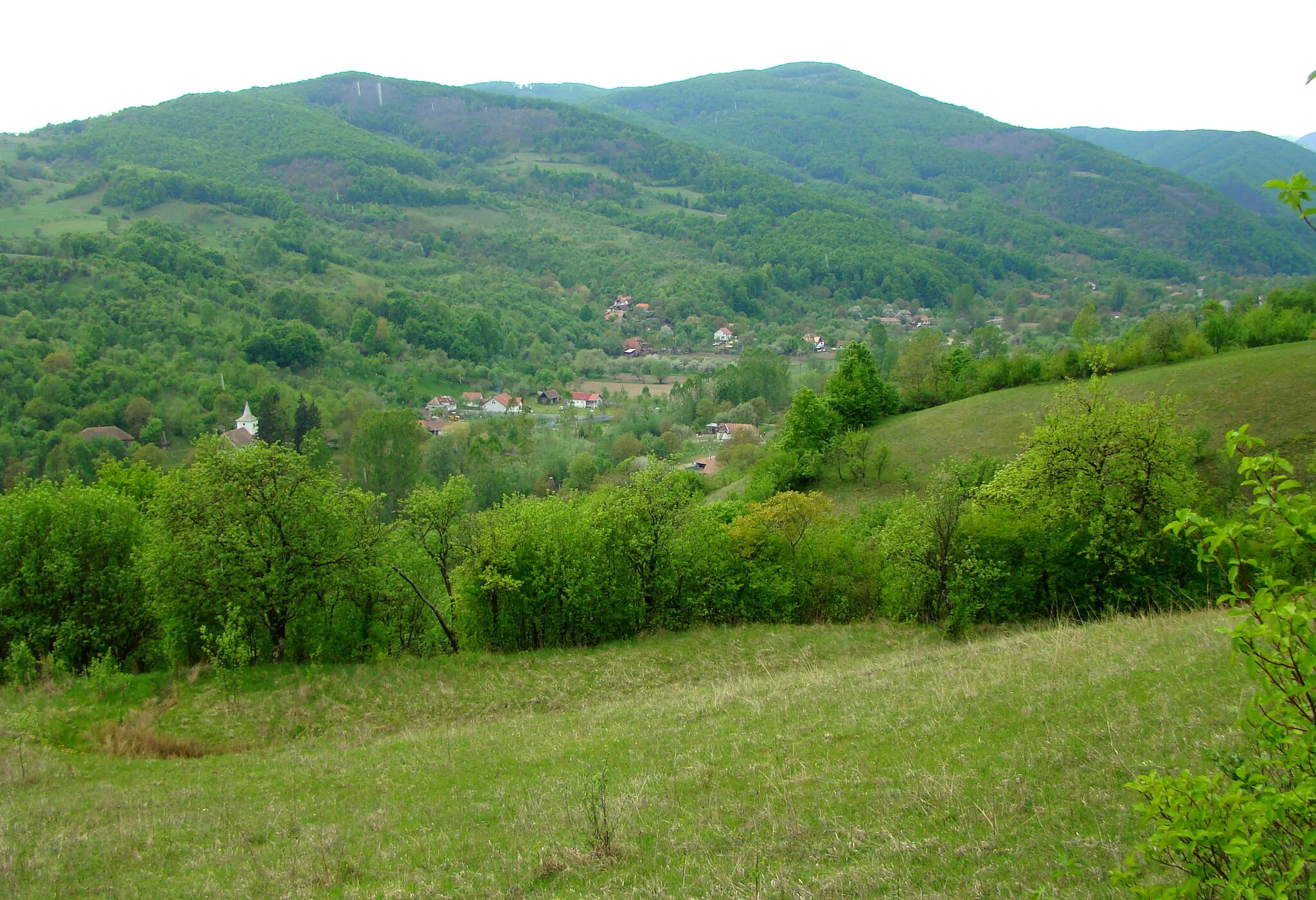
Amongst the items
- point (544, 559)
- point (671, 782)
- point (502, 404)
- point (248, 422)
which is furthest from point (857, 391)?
point (502, 404)

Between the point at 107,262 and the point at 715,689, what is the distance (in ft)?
362

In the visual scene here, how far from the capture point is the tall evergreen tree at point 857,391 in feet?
170

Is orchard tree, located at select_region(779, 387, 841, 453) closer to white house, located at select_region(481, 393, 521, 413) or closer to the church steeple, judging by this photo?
the church steeple

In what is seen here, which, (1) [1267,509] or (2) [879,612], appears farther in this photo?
(2) [879,612]

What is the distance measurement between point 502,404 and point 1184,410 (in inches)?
3063

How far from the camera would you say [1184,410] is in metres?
37.2

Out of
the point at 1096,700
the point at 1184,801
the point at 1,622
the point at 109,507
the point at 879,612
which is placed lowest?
the point at 879,612

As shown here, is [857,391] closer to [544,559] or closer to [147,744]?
[544,559]

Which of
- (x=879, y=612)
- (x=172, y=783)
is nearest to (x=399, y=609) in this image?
(x=172, y=783)

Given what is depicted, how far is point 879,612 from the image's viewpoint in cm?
2644

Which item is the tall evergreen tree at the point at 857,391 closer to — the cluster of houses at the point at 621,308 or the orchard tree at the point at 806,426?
the orchard tree at the point at 806,426

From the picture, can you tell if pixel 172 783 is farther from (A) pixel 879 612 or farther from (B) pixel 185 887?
(A) pixel 879 612

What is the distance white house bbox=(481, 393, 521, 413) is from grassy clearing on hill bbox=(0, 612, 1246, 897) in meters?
80.0

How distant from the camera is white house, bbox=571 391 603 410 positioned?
104m
